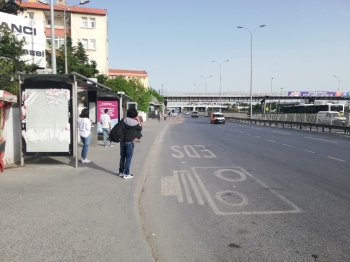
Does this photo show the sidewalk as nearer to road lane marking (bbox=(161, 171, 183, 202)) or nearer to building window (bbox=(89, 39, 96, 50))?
road lane marking (bbox=(161, 171, 183, 202))

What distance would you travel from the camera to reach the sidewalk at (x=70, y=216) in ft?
11.9

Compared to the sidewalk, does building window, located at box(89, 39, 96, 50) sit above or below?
above

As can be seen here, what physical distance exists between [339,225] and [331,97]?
274ft

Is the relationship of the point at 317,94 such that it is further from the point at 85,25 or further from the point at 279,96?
the point at 85,25

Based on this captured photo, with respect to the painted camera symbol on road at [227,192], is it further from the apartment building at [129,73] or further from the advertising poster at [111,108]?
the apartment building at [129,73]

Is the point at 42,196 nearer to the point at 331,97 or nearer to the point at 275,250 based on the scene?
the point at 275,250

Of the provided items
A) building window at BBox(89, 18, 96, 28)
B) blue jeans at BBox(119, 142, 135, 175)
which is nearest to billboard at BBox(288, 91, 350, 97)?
building window at BBox(89, 18, 96, 28)

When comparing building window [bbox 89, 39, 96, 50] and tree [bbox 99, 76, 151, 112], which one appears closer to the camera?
tree [bbox 99, 76, 151, 112]

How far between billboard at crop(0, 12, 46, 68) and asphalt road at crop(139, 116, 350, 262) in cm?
2497

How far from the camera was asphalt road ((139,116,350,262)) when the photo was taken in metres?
3.96

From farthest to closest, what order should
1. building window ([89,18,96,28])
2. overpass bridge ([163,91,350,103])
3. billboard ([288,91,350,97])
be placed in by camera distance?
→ 1. billboard ([288,91,350,97])
2. overpass bridge ([163,91,350,103])
3. building window ([89,18,96,28])

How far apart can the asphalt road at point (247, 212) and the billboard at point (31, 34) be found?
25.0m

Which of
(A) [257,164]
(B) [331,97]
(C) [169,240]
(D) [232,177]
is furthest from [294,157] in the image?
(B) [331,97]

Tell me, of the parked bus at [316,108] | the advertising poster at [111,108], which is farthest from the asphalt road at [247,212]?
the parked bus at [316,108]
